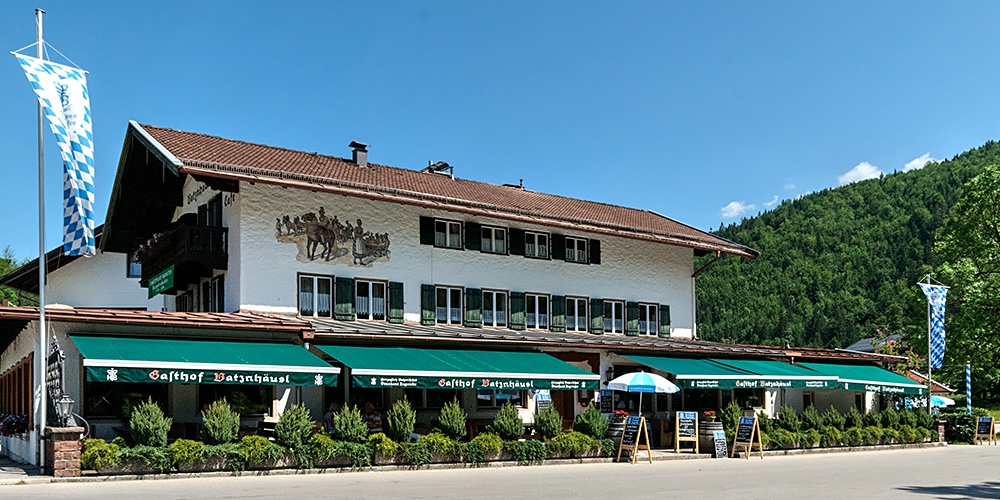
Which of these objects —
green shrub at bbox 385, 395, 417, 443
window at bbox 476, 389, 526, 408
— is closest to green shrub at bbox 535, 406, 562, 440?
window at bbox 476, 389, 526, 408

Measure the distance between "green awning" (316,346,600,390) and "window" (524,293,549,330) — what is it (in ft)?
12.9

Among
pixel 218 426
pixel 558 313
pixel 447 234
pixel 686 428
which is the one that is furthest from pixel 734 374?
pixel 218 426

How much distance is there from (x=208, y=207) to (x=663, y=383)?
1203 centimetres

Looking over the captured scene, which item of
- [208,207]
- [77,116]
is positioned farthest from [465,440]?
[77,116]

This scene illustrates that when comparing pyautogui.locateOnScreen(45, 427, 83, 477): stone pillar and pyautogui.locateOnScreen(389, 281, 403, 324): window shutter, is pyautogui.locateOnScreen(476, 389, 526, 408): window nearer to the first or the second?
pyautogui.locateOnScreen(389, 281, 403, 324): window shutter

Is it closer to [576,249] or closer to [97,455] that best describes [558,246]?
[576,249]

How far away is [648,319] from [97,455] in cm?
1946

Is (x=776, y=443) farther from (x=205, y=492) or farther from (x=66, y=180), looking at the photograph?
(x=66, y=180)

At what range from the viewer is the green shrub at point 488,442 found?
21.2 metres

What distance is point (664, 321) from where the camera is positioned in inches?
1293

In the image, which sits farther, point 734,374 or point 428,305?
point 734,374

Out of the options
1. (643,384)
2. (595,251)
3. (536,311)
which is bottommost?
(643,384)

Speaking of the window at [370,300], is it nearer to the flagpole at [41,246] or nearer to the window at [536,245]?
the window at [536,245]

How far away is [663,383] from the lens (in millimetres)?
24719
